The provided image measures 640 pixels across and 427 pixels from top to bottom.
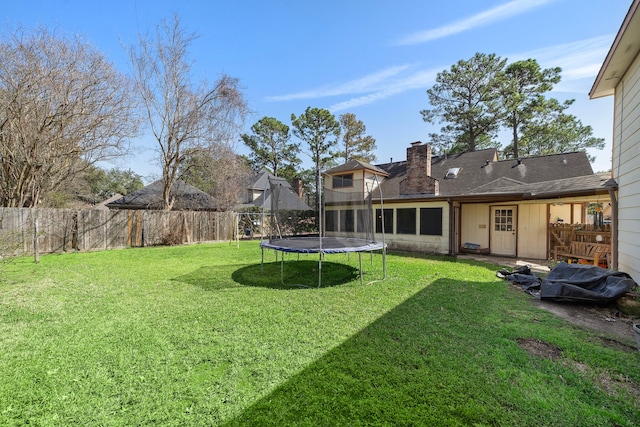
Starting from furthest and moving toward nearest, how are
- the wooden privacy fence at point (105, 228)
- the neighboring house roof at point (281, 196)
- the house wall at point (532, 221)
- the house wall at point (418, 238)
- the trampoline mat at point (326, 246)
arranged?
the neighboring house roof at point (281, 196) < the house wall at point (418, 238) < the house wall at point (532, 221) < the wooden privacy fence at point (105, 228) < the trampoline mat at point (326, 246)

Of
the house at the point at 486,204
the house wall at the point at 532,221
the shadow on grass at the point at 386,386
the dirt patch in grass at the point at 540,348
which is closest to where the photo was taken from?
the shadow on grass at the point at 386,386

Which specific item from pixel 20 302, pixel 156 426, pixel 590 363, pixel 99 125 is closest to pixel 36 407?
pixel 156 426

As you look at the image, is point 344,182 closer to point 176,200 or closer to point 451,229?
point 451,229

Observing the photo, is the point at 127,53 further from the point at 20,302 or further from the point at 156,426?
the point at 156,426

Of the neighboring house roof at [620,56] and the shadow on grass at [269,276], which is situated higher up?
the neighboring house roof at [620,56]

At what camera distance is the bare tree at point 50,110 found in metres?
7.70

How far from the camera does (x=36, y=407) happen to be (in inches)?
70.2

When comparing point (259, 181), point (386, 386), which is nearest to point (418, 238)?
point (386, 386)

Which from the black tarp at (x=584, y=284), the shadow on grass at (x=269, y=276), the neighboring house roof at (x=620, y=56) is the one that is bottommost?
the shadow on grass at (x=269, y=276)

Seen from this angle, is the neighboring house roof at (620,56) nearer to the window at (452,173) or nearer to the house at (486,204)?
the house at (486,204)

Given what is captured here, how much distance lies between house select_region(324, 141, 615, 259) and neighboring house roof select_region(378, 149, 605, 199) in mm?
28

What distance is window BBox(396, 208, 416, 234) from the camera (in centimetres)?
998

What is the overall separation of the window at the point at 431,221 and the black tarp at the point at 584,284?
4639 mm

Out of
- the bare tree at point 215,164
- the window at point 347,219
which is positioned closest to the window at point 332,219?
the window at point 347,219
